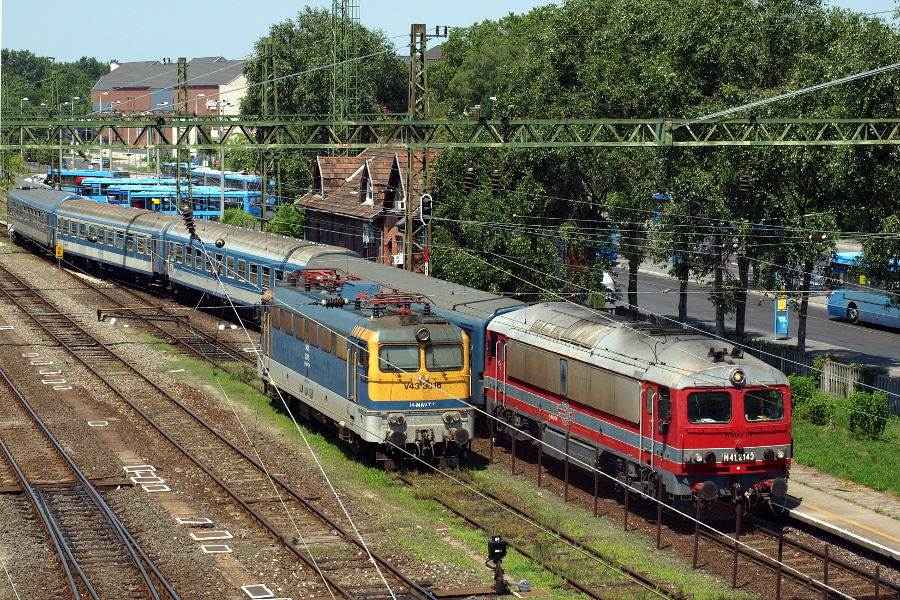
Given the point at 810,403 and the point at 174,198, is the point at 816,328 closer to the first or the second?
the point at 810,403

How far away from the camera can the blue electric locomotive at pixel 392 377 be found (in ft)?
83.0

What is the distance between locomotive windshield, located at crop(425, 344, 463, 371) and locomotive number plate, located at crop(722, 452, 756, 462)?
6.83 m

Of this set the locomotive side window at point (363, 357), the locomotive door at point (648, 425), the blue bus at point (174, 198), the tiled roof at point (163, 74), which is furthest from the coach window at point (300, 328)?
the tiled roof at point (163, 74)

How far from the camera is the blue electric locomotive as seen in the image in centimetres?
2531

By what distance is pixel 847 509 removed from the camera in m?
24.0

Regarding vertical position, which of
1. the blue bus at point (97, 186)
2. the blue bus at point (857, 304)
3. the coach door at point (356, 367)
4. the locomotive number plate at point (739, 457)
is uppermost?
the blue bus at point (97, 186)

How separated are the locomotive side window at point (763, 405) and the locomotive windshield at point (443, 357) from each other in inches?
273

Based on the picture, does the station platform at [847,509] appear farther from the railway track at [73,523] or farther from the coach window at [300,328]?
the railway track at [73,523]

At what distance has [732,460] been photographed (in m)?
21.8

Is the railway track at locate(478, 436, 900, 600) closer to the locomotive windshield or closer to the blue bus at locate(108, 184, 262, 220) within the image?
the locomotive windshield

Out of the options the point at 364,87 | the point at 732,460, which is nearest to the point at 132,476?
the point at 732,460

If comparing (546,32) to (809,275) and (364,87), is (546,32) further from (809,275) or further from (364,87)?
(364,87)

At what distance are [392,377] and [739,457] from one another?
7820 mm

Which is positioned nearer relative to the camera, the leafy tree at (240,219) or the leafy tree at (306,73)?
the leafy tree at (240,219)
